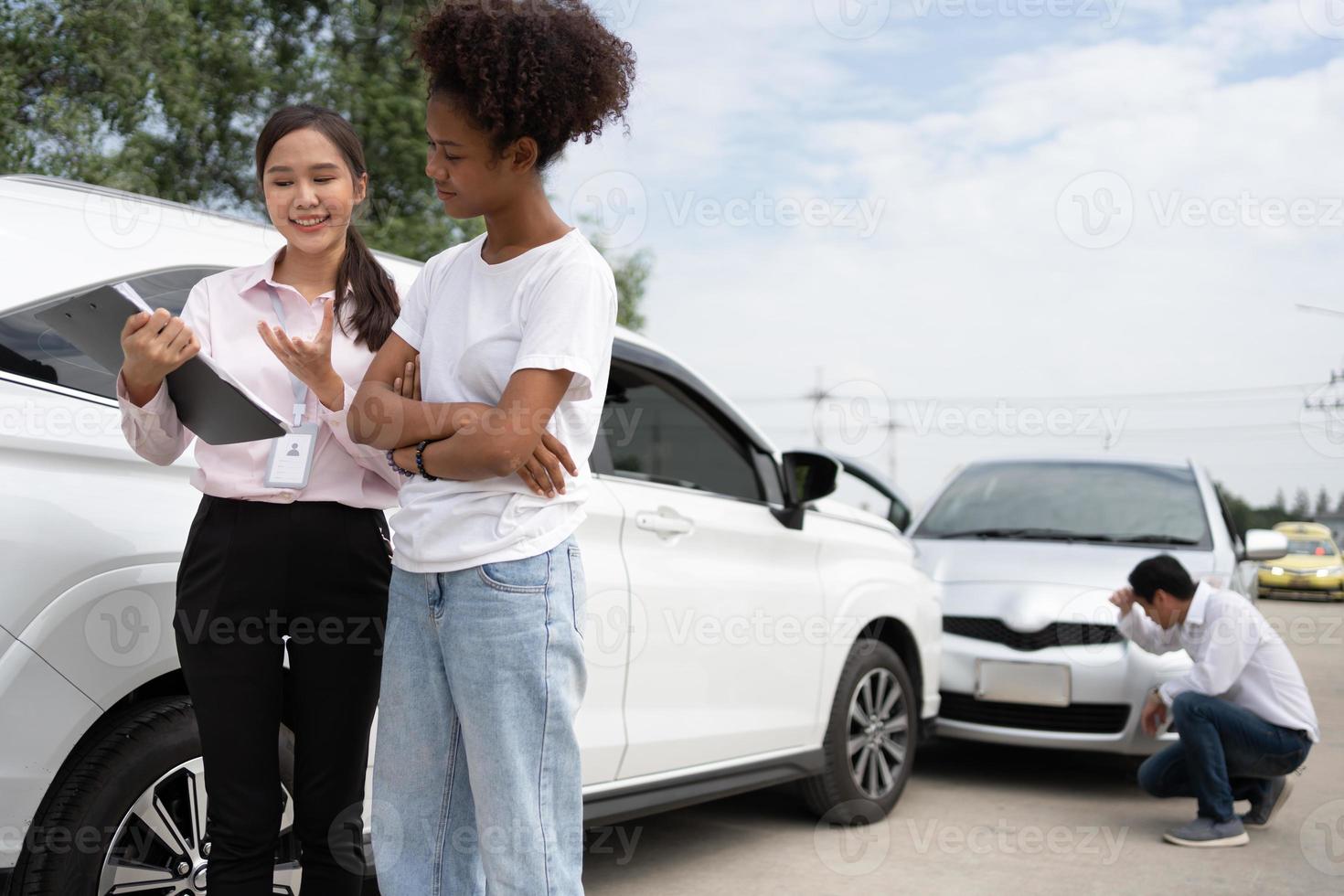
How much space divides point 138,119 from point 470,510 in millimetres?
9212

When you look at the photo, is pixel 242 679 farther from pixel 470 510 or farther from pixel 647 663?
pixel 647 663

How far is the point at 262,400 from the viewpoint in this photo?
228cm

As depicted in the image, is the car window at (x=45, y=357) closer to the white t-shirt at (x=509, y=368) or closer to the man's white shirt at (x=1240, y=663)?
the white t-shirt at (x=509, y=368)

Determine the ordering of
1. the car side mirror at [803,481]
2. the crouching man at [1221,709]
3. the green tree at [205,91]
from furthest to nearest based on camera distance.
→ the green tree at [205,91] < the crouching man at [1221,709] < the car side mirror at [803,481]

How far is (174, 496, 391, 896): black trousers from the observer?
7.05ft

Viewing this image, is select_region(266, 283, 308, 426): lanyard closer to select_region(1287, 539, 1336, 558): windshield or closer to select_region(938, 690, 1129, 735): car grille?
select_region(938, 690, 1129, 735): car grille

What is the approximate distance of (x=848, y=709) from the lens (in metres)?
4.73

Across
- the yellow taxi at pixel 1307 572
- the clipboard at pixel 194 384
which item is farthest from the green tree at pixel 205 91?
the yellow taxi at pixel 1307 572

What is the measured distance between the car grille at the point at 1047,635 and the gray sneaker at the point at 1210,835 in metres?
0.98

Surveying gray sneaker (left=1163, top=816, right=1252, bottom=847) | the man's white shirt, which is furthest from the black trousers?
the man's white shirt

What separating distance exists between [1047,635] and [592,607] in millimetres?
2955

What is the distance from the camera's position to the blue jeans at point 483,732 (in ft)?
6.28

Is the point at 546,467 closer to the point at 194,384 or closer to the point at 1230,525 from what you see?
the point at 194,384

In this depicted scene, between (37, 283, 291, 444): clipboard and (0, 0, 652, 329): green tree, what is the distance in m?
6.03
